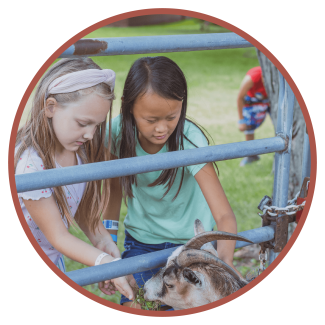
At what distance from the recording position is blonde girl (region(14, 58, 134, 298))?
1.38 m

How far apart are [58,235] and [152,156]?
454 mm

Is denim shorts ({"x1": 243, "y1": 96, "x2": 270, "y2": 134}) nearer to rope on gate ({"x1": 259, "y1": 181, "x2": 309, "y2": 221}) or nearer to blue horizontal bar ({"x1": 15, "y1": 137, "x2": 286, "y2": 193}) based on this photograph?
rope on gate ({"x1": 259, "y1": 181, "x2": 309, "y2": 221})

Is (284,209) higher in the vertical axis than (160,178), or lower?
lower

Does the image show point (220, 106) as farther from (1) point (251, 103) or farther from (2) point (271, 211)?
(2) point (271, 211)

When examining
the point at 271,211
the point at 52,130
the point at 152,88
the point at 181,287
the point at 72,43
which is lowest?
the point at 181,287

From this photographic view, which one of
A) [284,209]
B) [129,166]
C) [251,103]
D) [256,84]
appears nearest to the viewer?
[129,166]

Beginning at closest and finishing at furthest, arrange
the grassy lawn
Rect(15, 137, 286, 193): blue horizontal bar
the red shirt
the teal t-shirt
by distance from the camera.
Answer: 1. Rect(15, 137, 286, 193): blue horizontal bar
2. the teal t-shirt
3. the grassy lawn
4. the red shirt

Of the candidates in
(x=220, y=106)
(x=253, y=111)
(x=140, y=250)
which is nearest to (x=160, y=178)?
(x=140, y=250)

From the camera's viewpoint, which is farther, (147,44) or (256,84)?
(256,84)

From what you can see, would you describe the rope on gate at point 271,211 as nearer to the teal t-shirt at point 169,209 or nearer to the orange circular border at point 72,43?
the orange circular border at point 72,43

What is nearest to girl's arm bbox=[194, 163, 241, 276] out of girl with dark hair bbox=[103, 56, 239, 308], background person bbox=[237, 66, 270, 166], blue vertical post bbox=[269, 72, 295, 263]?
girl with dark hair bbox=[103, 56, 239, 308]

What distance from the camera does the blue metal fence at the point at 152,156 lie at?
3.95 ft

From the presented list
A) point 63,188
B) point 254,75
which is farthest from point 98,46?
point 254,75

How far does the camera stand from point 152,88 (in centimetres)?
146
